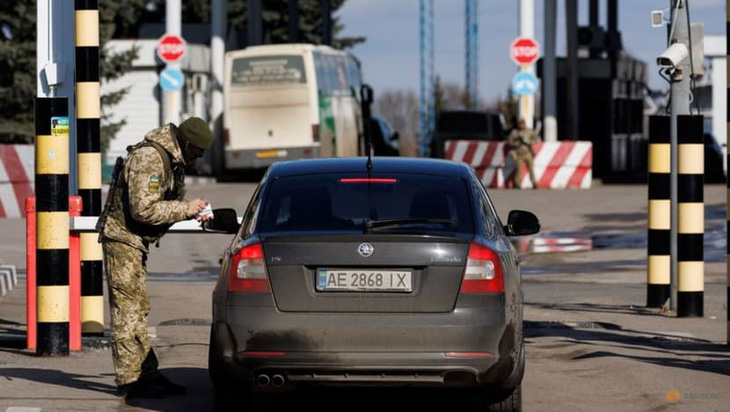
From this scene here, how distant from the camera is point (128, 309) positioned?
9.38m

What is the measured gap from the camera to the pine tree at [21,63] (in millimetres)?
43469

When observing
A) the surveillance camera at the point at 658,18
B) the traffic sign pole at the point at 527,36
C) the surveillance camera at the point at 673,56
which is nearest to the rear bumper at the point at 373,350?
the surveillance camera at the point at 673,56

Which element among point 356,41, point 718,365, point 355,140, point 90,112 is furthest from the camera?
point 356,41

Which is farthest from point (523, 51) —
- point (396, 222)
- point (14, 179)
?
point (396, 222)

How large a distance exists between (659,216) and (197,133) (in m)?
6.58

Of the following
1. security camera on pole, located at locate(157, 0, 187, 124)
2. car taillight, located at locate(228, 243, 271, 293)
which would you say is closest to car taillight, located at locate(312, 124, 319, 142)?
security camera on pole, located at locate(157, 0, 187, 124)

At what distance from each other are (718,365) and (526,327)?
250cm

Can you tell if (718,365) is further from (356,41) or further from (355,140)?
(356,41)

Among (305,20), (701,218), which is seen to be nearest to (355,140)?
(305,20)

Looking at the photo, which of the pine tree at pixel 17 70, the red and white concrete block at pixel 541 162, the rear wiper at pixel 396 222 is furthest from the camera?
the pine tree at pixel 17 70

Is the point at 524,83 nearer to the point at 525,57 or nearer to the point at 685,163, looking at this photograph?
the point at 525,57

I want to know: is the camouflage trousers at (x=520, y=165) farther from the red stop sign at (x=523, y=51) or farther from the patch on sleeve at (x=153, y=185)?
the patch on sleeve at (x=153, y=185)

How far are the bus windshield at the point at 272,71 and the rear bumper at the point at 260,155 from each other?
164 cm

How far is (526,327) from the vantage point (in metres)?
13.4
